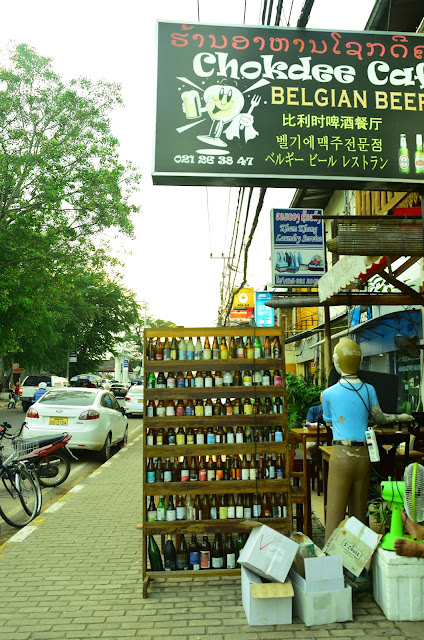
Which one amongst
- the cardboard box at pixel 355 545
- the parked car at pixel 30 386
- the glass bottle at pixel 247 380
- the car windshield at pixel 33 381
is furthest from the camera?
the car windshield at pixel 33 381

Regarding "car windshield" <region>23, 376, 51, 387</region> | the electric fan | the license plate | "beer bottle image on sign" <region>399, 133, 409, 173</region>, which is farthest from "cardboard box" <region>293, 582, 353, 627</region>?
"car windshield" <region>23, 376, 51, 387</region>

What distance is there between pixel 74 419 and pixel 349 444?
802 cm

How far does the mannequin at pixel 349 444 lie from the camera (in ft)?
15.5

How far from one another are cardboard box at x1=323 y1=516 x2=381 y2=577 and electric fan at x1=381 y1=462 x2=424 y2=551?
4.5 inches

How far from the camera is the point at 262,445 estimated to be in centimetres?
505

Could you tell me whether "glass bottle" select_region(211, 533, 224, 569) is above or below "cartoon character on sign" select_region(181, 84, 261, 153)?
below

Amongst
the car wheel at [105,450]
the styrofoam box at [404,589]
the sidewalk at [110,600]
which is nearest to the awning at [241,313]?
the car wheel at [105,450]

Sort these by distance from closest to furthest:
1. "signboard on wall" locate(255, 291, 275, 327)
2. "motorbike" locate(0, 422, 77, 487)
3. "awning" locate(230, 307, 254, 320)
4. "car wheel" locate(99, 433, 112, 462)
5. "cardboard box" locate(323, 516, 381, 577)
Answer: "cardboard box" locate(323, 516, 381, 577) < "motorbike" locate(0, 422, 77, 487) < "car wheel" locate(99, 433, 112, 462) < "signboard on wall" locate(255, 291, 275, 327) < "awning" locate(230, 307, 254, 320)

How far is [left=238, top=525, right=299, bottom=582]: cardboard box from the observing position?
160 inches

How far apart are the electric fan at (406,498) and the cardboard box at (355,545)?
0.38 feet

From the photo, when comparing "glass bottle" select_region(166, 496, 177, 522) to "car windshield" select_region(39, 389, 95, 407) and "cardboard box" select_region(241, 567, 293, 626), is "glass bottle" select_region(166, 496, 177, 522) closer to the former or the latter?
"cardboard box" select_region(241, 567, 293, 626)

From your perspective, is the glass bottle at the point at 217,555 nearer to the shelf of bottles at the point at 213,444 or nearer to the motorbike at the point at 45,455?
the shelf of bottles at the point at 213,444

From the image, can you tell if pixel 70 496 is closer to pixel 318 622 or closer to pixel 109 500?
pixel 109 500

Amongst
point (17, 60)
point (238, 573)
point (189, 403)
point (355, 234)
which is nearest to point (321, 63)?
point (355, 234)
